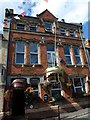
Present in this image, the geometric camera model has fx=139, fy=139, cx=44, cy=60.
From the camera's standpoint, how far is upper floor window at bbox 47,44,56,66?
1356 cm

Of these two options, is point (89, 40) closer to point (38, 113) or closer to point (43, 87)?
point (43, 87)

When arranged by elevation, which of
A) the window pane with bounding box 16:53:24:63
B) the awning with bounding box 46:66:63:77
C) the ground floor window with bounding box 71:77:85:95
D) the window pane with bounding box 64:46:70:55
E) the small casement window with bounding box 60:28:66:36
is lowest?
the ground floor window with bounding box 71:77:85:95

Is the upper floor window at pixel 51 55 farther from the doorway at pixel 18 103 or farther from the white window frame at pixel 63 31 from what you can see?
the doorway at pixel 18 103

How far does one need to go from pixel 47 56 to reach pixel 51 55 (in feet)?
1.56

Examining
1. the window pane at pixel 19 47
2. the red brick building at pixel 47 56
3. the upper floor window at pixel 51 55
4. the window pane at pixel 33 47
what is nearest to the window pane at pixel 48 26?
the red brick building at pixel 47 56

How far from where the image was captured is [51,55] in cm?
1397

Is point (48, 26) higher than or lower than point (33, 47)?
higher

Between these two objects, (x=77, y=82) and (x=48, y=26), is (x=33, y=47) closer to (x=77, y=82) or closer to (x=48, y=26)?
(x=48, y=26)

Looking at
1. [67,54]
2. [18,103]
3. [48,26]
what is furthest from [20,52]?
[48,26]

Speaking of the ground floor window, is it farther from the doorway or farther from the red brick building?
the doorway

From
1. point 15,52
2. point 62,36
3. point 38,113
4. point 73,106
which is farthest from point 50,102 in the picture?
point 62,36

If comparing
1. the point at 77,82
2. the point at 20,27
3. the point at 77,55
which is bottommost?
the point at 77,82

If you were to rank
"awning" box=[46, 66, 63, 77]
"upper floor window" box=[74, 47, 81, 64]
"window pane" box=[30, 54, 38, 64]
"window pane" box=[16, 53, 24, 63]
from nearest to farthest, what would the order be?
"awning" box=[46, 66, 63, 77] → "window pane" box=[16, 53, 24, 63] → "window pane" box=[30, 54, 38, 64] → "upper floor window" box=[74, 47, 81, 64]

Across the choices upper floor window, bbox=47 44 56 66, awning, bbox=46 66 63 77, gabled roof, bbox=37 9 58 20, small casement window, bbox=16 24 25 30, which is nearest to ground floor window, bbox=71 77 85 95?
awning, bbox=46 66 63 77
